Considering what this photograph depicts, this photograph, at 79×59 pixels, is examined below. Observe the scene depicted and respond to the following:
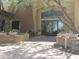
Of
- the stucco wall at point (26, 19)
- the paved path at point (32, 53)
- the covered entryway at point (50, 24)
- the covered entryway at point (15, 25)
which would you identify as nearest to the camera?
the paved path at point (32, 53)

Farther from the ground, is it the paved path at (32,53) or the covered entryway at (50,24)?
the covered entryway at (50,24)

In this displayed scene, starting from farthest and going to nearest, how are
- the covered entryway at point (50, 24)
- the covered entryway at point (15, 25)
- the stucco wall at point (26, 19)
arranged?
the covered entryway at point (15, 25) → the covered entryway at point (50, 24) → the stucco wall at point (26, 19)

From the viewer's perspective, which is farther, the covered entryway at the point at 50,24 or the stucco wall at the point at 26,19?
the covered entryway at the point at 50,24

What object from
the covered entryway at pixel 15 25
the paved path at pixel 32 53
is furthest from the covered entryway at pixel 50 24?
the paved path at pixel 32 53

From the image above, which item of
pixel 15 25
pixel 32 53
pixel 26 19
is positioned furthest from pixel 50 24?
pixel 32 53

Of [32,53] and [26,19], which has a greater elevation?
[26,19]

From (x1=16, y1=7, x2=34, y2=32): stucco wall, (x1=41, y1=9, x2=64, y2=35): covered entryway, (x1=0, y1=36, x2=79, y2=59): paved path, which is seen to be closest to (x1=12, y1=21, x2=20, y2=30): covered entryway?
(x1=16, y1=7, x2=34, y2=32): stucco wall

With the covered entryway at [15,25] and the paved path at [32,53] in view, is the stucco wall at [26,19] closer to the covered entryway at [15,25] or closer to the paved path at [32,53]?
the covered entryway at [15,25]

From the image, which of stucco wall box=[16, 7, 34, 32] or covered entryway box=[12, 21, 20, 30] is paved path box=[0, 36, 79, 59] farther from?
covered entryway box=[12, 21, 20, 30]

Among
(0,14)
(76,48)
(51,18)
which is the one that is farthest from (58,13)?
(76,48)

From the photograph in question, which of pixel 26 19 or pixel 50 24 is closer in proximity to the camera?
pixel 26 19

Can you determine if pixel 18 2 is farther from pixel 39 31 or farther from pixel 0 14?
pixel 39 31

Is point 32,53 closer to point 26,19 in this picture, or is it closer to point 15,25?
point 26,19

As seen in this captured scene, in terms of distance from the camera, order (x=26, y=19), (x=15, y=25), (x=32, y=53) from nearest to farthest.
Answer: (x=32, y=53) < (x=26, y=19) < (x=15, y=25)
